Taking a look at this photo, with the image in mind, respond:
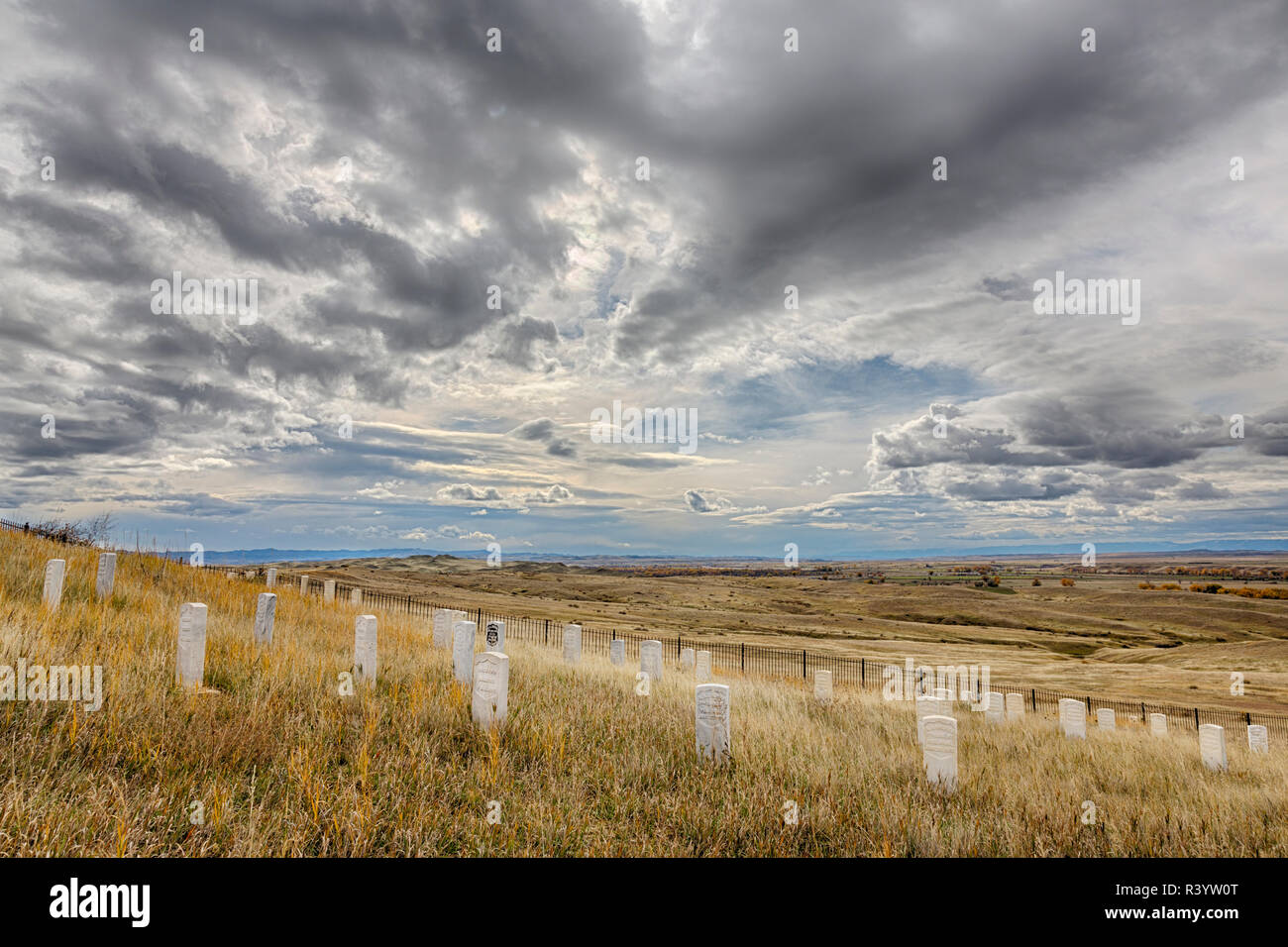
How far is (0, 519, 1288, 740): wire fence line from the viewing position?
78.5 ft

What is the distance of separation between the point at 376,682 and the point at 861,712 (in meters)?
8.76

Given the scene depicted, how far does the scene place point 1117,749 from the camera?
465 inches

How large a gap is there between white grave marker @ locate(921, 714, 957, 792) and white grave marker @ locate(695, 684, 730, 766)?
7.23ft

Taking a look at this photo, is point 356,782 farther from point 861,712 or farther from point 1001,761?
point 861,712

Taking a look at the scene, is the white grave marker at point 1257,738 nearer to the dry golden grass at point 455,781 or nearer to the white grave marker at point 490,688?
the dry golden grass at point 455,781

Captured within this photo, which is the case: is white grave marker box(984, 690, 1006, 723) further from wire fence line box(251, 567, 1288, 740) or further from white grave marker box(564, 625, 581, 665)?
white grave marker box(564, 625, 581, 665)

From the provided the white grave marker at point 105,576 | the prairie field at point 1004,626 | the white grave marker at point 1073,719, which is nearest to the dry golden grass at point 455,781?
the white grave marker at point 105,576

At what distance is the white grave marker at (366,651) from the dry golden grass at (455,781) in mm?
304

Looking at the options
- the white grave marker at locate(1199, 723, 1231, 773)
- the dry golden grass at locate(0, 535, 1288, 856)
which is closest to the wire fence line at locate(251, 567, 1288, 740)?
the white grave marker at locate(1199, 723, 1231, 773)

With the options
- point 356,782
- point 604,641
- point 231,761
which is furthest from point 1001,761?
point 604,641

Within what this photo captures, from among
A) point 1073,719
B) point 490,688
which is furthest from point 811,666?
point 490,688

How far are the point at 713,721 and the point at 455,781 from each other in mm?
2844

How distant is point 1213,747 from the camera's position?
1262 cm

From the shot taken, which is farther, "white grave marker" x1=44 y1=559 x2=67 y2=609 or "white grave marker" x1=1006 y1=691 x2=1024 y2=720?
"white grave marker" x1=1006 y1=691 x2=1024 y2=720
